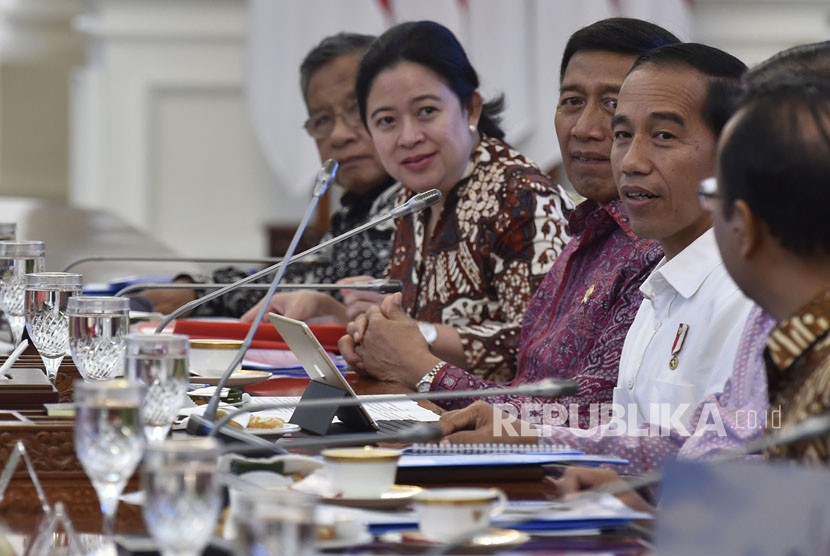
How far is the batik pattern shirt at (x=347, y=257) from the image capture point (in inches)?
130

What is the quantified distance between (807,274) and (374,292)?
1.67 meters

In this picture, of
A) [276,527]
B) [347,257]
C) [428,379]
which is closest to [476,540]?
[276,527]

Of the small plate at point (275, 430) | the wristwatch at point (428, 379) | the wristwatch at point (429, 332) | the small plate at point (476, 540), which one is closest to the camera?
the small plate at point (476, 540)

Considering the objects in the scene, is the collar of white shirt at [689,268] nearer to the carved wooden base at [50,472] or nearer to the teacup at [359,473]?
the teacup at [359,473]

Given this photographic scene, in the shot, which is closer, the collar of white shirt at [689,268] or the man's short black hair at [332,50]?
the collar of white shirt at [689,268]

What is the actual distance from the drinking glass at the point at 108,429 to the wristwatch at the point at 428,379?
1.13 meters

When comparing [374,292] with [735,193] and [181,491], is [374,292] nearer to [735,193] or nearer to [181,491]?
[735,193]

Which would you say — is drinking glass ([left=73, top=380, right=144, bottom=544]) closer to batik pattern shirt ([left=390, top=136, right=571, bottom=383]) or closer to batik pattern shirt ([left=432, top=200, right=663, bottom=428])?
batik pattern shirt ([left=432, top=200, right=663, bottom=428])

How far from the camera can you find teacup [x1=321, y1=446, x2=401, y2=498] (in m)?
1.21

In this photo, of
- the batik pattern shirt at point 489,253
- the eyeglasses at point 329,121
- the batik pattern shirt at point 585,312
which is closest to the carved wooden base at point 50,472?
the batik pattern shirt at point 585,312

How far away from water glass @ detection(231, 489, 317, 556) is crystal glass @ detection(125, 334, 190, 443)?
500mm

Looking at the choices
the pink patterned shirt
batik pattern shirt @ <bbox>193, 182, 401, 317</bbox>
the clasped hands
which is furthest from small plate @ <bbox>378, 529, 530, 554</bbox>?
batik pattern shirt @ <bbox>193, 182, 401, 317</bbox>

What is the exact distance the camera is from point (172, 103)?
6.41m

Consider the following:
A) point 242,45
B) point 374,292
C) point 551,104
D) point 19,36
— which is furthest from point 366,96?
point 19,36
